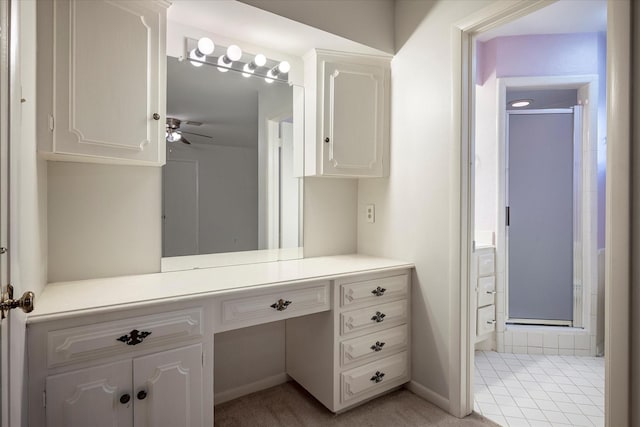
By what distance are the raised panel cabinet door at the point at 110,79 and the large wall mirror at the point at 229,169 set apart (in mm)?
280

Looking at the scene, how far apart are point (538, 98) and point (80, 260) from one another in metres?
4.33

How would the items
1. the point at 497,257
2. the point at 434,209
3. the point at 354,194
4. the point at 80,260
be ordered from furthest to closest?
the point at 497,257 → the point at 354,194 → the point at 434,209 → the point at 80,260

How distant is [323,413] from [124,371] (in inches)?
43.0

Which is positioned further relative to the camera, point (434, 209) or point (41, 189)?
point (434, 209)

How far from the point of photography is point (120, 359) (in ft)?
4.06

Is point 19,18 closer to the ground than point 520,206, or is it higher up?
higher up

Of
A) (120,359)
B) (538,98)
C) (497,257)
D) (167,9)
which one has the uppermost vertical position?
(538,98)

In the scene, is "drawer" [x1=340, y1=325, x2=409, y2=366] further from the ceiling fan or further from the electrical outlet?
the ceiling fan

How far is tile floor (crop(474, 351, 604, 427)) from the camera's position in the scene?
6.05 feet

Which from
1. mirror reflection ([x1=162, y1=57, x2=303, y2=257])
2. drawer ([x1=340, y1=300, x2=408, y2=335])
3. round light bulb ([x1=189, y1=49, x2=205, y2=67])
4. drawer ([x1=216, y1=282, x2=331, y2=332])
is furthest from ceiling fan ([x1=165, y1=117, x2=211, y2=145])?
drawer ([x1=340, y1=300, x2=408, y2=335])

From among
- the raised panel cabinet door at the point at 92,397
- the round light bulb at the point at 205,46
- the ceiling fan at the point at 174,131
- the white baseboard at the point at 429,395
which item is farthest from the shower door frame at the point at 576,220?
the raised panel cabinet door at the point at 92,397

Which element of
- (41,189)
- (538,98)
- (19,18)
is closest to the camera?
(19,18)

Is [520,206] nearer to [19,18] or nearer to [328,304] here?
[328,304]

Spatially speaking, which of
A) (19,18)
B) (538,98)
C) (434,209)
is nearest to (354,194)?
(434,209)
